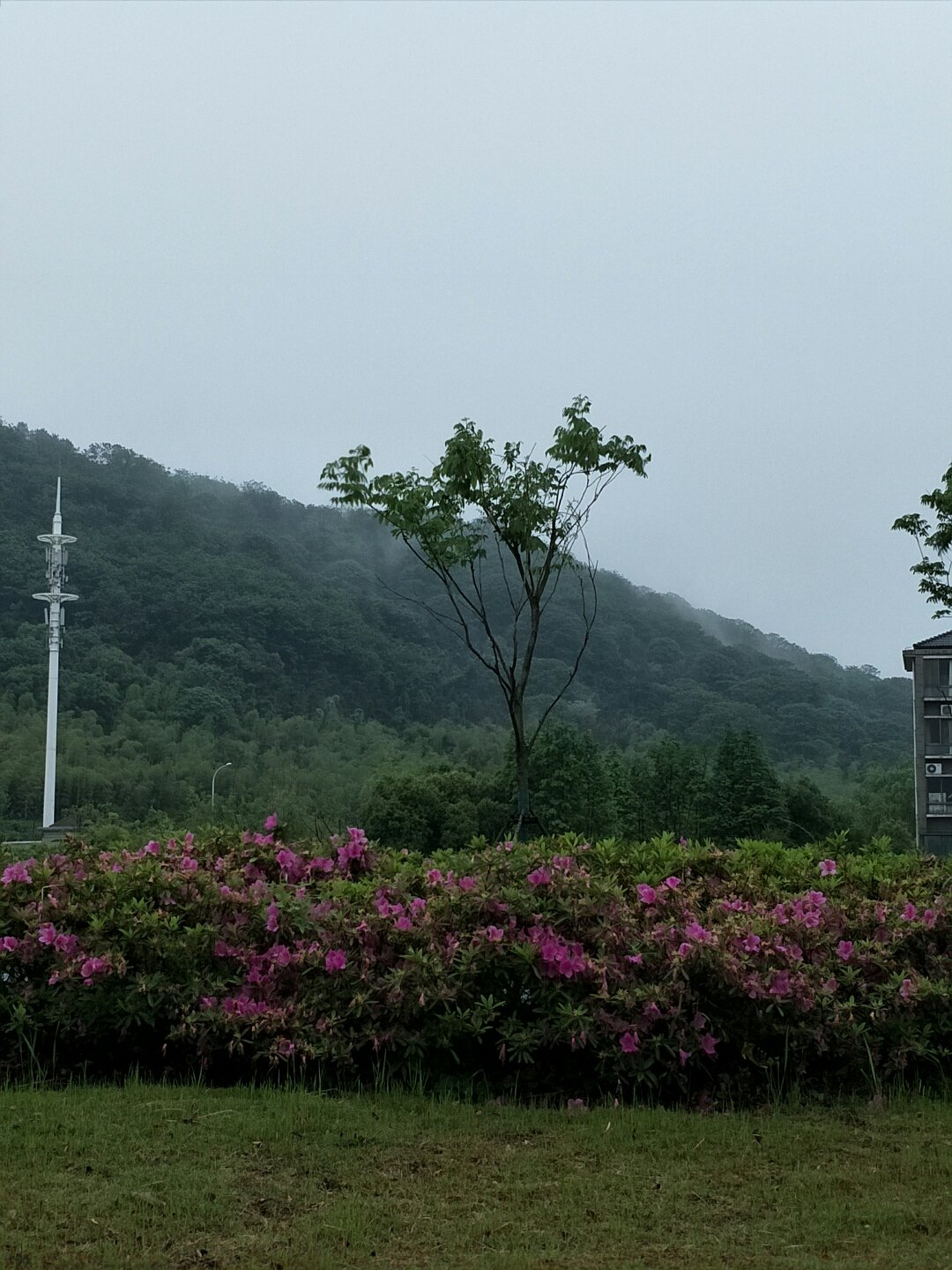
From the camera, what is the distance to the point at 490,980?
3.29 meters

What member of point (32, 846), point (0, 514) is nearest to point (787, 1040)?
point (32, 846)

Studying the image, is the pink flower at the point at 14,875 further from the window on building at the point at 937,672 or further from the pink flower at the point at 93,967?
the window on building at the point at 937,672

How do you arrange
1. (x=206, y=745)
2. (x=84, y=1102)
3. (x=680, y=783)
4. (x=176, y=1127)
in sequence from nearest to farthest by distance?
(x=176, y=1127) < (x=84, y=1102) < (x=680, y=783) < (x=206, y=745)

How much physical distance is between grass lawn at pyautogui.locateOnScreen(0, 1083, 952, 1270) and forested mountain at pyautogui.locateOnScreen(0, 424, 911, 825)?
3699 centimetres

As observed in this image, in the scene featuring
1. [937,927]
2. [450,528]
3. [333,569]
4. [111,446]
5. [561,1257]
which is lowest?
[561,1257]

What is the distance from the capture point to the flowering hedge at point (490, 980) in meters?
3.21

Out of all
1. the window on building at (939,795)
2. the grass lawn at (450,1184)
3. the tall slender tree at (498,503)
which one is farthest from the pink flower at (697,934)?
the window on building at (939,795)

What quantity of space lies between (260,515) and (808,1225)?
58971mm

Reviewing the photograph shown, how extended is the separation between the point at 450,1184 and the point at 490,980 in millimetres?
784

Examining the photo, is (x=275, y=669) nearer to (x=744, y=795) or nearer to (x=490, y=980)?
(x=744, y=795)

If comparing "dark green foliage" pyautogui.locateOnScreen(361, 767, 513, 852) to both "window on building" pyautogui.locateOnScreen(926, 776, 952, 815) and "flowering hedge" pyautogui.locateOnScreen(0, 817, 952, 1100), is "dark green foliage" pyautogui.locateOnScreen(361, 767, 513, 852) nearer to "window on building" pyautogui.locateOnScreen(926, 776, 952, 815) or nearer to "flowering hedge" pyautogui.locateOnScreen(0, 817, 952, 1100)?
"window on building" pyautogui.locateOnScreen(926, 776, 952, 815)

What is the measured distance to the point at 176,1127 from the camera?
111 inches

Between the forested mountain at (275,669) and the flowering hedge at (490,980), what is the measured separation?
36.3m

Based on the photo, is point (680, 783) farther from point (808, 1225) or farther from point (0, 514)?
point (0, 514)
